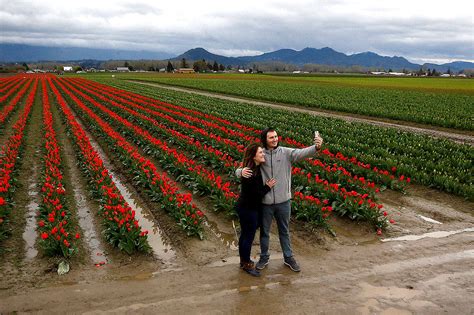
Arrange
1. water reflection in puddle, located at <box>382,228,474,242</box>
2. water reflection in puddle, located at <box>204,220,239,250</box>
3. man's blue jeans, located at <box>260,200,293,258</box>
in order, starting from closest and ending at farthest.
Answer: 1. man's blue jeans, located at <box>260,200,293,258</box>
2. water reflection in puddle, located at <box>204,220,239,250</box>
3. water reflection in puddle, located at <box>382,228,474,242</box>

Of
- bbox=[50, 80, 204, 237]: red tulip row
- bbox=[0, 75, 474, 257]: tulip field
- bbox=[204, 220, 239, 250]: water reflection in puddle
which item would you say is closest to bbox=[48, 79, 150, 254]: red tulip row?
bbox=[0, 75, 474, 257]: tulip field

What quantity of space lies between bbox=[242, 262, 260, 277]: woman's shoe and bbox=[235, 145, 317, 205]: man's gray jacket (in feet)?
3.56

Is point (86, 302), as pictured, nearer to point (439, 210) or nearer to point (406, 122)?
point (439, 210)

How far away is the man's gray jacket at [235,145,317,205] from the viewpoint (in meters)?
6.09

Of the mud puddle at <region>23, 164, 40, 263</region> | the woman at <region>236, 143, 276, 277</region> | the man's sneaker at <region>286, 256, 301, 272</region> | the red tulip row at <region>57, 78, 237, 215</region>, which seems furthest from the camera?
the red tulip row at <region>57, 78, 237, 215</region>

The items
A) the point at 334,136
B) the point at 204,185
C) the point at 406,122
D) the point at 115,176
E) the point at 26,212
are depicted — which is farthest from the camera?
the point at 406,122

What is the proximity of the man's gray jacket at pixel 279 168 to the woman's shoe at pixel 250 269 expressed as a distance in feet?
3.56

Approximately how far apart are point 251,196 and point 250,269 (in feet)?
4.21

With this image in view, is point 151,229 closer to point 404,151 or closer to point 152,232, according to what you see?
point 152,232

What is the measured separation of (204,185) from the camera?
34.1 feet

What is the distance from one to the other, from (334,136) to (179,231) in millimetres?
10793

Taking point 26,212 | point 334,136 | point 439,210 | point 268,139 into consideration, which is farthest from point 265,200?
point 334,136

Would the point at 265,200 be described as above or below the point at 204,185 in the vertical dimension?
above

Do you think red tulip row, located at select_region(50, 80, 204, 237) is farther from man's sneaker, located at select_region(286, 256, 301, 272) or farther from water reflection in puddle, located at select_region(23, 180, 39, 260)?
water reflection in puddle, located at select_region(23, 180, 39, 260)
